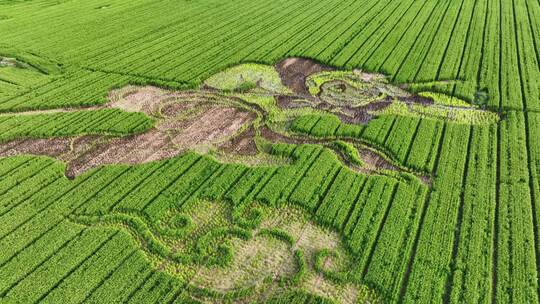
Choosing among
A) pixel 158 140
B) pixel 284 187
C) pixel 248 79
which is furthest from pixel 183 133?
pixel 248 79

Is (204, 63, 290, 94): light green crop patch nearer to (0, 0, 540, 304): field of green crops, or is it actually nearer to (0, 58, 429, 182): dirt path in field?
(0, 0, 540, 304): field of green crops

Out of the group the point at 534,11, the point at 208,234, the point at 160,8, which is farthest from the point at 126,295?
the point at 534,11

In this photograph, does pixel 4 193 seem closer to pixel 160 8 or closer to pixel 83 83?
pixel 83 83

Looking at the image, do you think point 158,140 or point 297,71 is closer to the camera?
point 158,140

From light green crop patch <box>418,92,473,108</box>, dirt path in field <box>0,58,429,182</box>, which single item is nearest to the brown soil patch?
dirt path in field <box>0,58,429,182</box>

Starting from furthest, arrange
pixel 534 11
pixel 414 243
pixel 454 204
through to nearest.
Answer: pixel 534 11
pixel 454 204
pixel 414 243

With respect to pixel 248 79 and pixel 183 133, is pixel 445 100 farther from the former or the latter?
pixel 183 133

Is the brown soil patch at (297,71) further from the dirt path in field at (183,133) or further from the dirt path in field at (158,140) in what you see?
the dirt path in field at (158,140)
